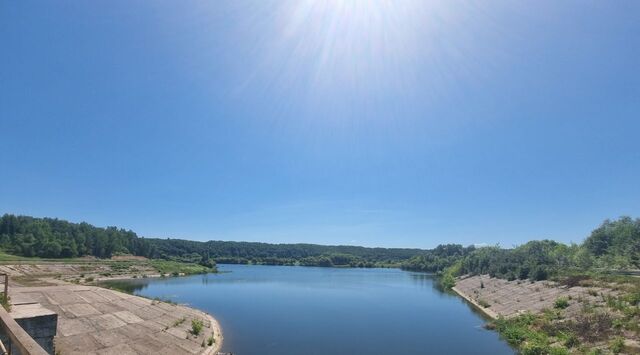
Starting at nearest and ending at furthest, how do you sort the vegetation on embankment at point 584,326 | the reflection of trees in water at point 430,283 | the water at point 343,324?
1. the vegetation on embankment at point 584,326
2. the water at point 343,324
3. the reflection of trees in water at point 430,283

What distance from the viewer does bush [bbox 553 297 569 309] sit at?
42.6m

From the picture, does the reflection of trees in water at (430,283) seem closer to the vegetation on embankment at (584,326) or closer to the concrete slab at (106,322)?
the vegetation on embankment at (584,326)

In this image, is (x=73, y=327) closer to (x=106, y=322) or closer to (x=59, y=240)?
(x=106, y=322)

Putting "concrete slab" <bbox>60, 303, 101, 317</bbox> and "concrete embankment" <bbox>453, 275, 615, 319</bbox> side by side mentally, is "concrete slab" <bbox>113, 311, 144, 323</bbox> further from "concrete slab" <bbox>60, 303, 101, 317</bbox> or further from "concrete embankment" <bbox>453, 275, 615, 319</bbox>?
"concrete embankment" <bbox>453, 275, 615, 319</bbox>

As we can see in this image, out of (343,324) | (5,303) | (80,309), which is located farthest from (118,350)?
(343,324)

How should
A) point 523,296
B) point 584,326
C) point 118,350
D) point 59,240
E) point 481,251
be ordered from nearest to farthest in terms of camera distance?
point 118,350, point 584,326, point 523,296, point 59,240, point 481,251

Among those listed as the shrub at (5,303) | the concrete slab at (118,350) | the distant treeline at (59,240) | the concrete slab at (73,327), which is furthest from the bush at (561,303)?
the distant treeline at (59,240)

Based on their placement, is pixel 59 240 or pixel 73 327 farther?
pixel 59 240

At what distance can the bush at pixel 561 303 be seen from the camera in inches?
1679

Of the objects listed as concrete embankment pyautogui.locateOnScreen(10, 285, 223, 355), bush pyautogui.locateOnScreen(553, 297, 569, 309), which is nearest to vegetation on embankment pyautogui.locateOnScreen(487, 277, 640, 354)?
bush pyautogui.locateOnScreen(553, 297, 569, 309)

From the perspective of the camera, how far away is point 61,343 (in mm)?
24078

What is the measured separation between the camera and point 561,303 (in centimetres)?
4319

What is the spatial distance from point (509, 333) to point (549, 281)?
2470cm

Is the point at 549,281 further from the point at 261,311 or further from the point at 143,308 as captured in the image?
the point at 143,308
